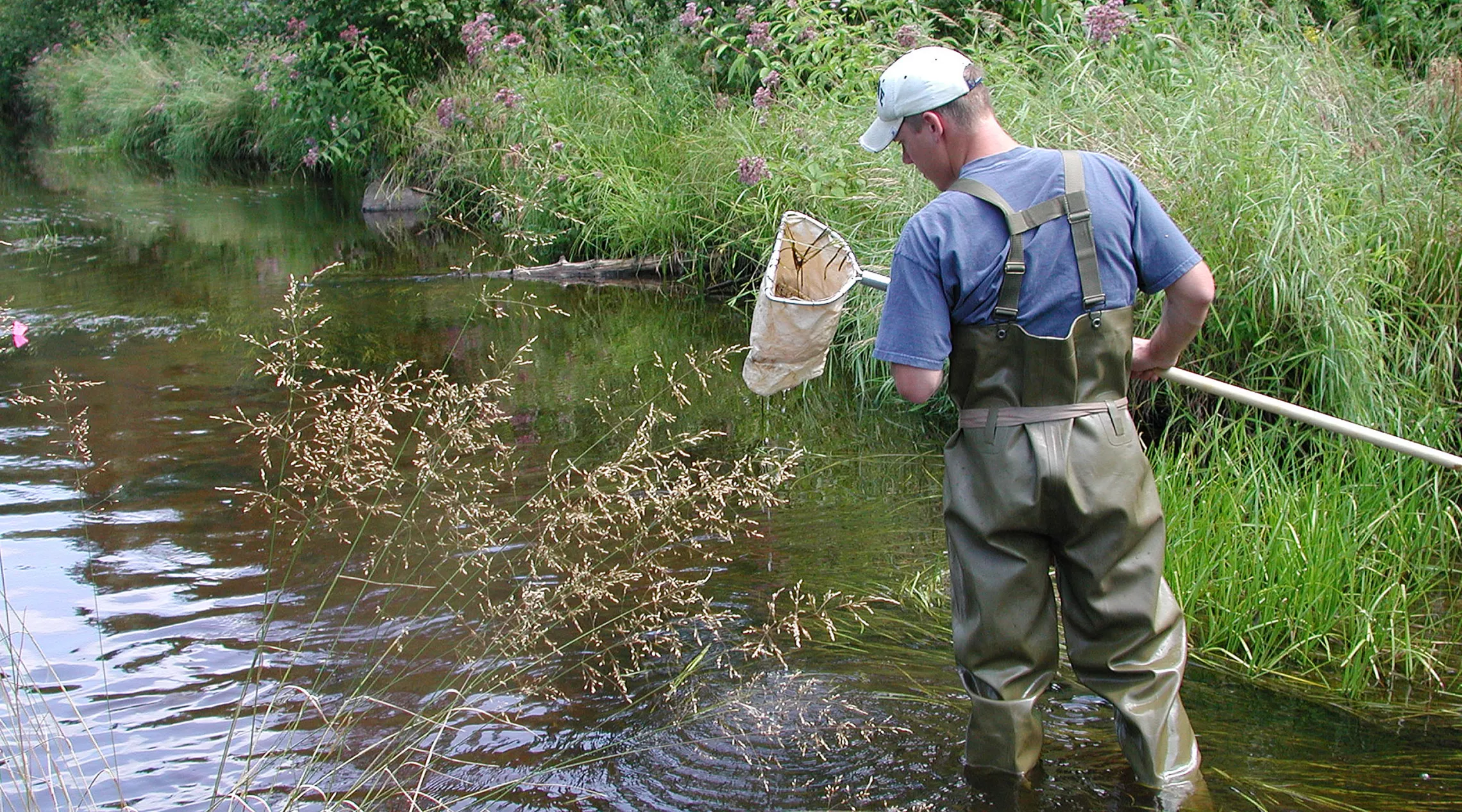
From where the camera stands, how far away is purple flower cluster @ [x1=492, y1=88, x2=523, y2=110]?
10.2 meters

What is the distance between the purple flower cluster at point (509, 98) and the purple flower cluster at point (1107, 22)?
17.2 ft

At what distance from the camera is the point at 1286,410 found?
3.29 meters

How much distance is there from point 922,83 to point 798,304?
0.65 meters

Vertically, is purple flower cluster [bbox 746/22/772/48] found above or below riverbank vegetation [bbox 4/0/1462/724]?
above

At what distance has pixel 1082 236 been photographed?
8.61ft

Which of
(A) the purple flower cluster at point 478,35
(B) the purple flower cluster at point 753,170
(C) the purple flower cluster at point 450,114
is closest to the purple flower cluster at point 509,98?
(A) the purple flower cluster at point 478,35

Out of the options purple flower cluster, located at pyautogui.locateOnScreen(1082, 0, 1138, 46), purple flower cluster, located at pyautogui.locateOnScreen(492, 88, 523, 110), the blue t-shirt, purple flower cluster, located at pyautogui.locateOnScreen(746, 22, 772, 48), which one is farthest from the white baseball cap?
purple flower cluster, located at pyautogui.locateOnScreen(492, 88, 523, 110)

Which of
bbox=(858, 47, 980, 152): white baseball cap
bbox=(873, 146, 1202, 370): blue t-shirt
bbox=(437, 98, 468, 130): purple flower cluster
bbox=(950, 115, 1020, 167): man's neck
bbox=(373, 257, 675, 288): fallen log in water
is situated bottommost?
bbox=(373, 257, 675, 288): fallen log in water

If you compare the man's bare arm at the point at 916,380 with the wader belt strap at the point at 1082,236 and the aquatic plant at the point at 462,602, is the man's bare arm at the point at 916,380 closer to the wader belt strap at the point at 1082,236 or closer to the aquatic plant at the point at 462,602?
the wader belt strap at the point at 1082,236

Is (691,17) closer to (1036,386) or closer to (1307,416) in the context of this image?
(1307,416)

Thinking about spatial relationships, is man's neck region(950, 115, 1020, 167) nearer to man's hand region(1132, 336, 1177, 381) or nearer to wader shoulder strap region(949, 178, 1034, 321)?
wader shoulder strap region(949, 178, 1034, 321)

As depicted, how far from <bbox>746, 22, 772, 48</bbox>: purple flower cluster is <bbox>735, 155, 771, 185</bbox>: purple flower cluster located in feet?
3.37

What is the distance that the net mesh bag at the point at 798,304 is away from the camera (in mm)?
3078

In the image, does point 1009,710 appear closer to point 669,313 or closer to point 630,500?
point 630,500
